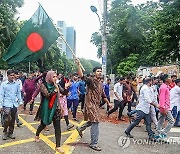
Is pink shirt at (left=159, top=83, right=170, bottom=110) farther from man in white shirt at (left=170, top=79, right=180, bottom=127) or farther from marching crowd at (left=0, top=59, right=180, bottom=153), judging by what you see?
man in white shirt at (left=170, top=79, right=180, bottom=127)

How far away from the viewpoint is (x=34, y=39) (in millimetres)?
7918

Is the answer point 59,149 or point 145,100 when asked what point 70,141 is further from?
point 145,100

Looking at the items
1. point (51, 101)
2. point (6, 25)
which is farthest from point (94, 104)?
point (6, 25)

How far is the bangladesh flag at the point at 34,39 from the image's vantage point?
312 inches

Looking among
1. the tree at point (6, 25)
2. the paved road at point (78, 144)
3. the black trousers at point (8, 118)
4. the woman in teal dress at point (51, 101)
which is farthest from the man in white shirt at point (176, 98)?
the tree at point (6, 25)

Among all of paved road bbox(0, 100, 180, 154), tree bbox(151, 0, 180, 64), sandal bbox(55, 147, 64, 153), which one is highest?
tree bbox(151, 0, 180, 64)

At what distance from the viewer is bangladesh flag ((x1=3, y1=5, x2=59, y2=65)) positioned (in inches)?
312

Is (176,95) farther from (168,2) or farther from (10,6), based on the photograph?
(10,6)

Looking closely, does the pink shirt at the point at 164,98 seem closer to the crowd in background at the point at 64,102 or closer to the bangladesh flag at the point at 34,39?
the crowd in background at the point at 64,102

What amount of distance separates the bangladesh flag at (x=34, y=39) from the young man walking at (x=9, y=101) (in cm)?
98

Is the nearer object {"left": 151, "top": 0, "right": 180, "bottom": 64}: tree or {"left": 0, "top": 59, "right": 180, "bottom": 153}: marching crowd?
{"left": 0, "top": 59, "right": 180, "bottom": 153}: marching crowd

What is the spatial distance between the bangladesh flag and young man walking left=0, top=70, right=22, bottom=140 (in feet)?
3.23

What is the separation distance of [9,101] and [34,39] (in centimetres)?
176

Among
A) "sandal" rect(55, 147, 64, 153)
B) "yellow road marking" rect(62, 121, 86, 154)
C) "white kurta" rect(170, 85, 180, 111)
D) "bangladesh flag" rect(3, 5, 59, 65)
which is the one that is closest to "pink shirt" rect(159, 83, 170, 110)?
"yellow road marking" rect(62, 121, 86, 154)
